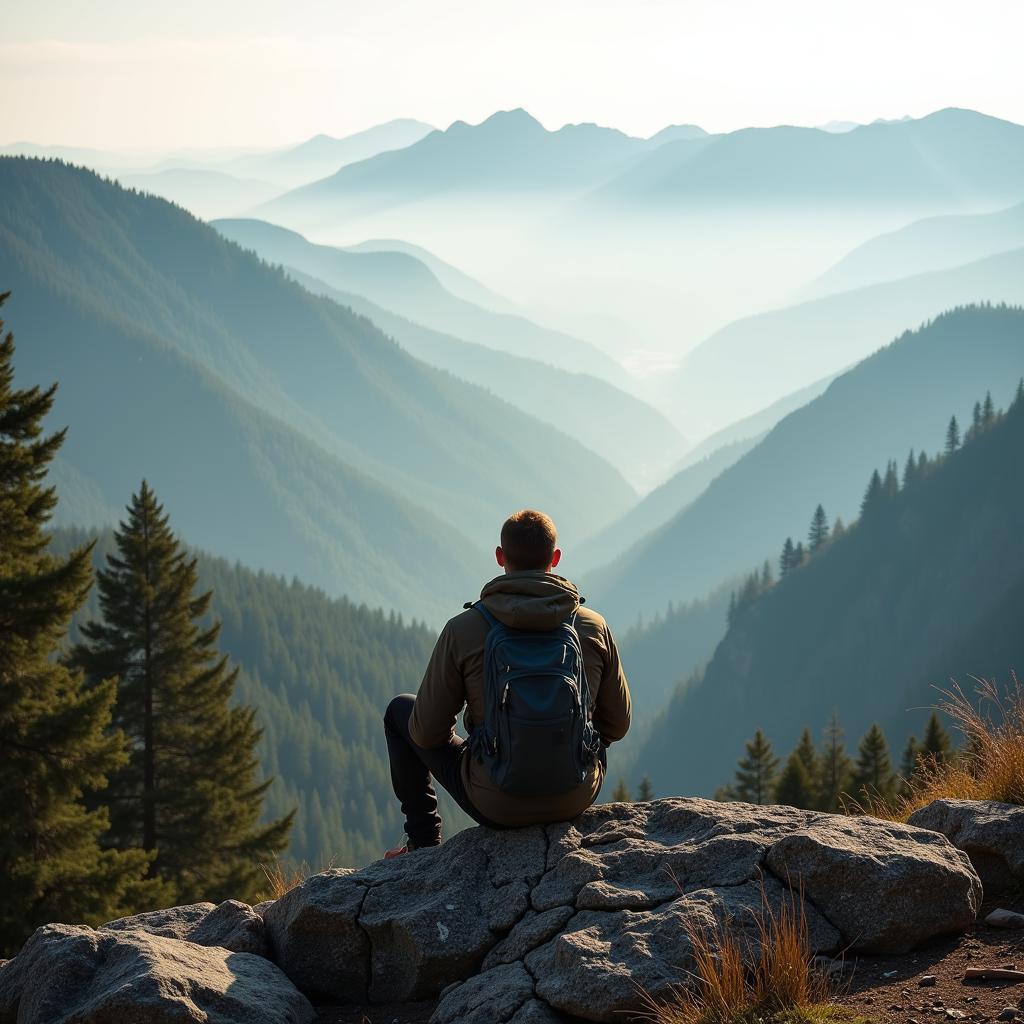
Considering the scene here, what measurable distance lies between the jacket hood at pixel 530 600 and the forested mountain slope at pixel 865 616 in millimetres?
158432

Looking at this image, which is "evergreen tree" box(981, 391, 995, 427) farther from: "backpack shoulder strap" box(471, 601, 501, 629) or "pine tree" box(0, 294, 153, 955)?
"backpack shoulder strap" box(471, 601, 501, 629)

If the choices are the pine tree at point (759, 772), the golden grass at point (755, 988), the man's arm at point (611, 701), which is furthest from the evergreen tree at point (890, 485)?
the golden grass at point (755, 988)

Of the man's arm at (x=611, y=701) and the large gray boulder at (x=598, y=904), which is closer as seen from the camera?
the large gray boulder at (x=598, y=904)

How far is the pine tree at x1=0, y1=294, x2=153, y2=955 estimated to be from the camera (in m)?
16.9

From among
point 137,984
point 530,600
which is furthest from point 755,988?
point 137,984

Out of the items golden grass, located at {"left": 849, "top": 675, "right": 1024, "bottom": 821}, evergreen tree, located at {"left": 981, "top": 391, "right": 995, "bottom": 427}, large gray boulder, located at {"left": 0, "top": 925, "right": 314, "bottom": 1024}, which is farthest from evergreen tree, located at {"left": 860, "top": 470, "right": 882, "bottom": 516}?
large gray boulder, located at {"left": 0, "top": 925, "right": 314, "bottom": 1024}

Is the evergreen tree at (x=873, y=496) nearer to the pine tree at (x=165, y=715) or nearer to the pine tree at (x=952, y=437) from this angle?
the pine tree at (x=952, y=437)

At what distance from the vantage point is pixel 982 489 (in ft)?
595

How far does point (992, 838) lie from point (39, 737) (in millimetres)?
13943

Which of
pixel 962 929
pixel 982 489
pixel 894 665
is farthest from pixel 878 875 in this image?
pixel 982 489

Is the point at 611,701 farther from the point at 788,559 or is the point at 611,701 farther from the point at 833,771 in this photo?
the point at 788,559

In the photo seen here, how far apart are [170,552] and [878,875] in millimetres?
19145

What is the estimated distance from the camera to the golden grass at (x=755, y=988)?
6.05m

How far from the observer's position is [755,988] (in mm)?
6211
